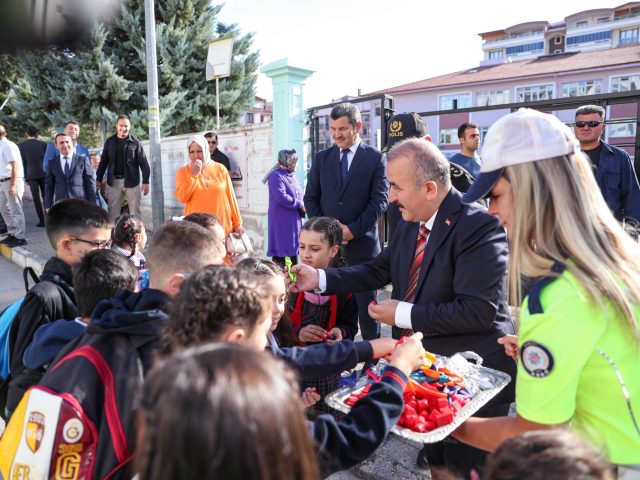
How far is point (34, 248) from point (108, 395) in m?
8.65

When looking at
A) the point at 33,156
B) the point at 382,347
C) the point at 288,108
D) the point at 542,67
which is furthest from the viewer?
the point at 542,67

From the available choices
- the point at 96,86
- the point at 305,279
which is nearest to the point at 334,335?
the point at 305,279

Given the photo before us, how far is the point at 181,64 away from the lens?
1478 centimetres

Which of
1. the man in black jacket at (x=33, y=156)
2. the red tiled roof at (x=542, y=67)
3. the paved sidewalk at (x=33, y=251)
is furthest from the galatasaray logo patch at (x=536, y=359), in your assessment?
the red tiled roof at (x=542, y=67)

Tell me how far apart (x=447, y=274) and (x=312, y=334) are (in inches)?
39.6

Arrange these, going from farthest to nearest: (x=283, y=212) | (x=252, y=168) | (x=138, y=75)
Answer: (x=138, y=75) → (x=252, y=168) → (x=283, y=212)

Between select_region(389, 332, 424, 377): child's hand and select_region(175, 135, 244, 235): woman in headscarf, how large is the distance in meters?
3.95

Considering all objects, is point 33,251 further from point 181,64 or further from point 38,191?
point 181,64

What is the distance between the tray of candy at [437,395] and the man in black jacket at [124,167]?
774 cm

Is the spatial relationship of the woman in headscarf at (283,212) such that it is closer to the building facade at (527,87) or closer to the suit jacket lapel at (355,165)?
the suit jacket lapel at (355,165)

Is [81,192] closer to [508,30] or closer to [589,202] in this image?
[589,202]

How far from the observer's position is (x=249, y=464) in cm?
80

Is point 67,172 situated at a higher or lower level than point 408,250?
higher

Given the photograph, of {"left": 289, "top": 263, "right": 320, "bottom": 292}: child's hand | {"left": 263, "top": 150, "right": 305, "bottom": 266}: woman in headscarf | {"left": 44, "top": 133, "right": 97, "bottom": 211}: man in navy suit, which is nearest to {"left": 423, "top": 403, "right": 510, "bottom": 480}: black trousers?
{"left": 289, "top": 263, "right": 320, "bottom": 292}: child's hand
